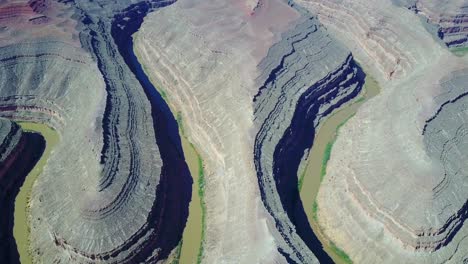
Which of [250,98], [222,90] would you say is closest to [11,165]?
[222,90]

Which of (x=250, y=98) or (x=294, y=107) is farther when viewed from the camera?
(x=294, y=107)

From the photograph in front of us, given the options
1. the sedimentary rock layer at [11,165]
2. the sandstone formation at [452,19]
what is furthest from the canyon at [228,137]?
the sandstone formation at [452,19]

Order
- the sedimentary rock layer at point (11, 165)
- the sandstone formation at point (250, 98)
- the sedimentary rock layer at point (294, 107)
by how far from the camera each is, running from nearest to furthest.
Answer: the sandstone formation at point (250, 98) < the sedimentary rock layer at point (11, 165) < the sedimentary rock layer at point (294, 107)

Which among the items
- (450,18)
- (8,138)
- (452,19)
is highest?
(8,138)

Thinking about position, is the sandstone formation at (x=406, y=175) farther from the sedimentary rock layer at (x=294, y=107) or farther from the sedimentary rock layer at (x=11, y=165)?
the sedimentary rock layer at (x=11, y=165)

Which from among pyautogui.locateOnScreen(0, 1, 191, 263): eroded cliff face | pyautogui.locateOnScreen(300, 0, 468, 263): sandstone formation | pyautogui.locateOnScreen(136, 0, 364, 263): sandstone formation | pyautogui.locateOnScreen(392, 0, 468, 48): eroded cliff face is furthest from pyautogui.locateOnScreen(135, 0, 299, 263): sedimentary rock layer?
pyautogui.locateOnScreen(392, 0, 468, 48): eroded cliff face

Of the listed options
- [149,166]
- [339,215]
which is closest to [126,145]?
[149,166]

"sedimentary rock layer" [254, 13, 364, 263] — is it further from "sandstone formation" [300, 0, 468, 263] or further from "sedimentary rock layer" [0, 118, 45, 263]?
"sedimentary rock layer" [0, 118, 45, 263]

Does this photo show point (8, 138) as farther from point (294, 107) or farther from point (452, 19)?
point (452, 19)
